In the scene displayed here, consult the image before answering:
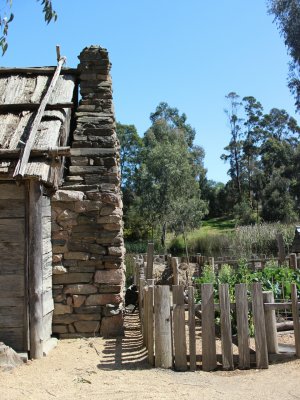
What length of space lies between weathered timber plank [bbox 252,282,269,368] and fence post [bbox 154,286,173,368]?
992 mm

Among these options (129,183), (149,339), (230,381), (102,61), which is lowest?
(230,381)

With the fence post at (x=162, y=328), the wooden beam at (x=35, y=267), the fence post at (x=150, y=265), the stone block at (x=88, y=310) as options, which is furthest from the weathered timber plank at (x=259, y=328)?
the fence post at (x=150, y=265)

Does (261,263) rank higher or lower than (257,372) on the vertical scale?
higher

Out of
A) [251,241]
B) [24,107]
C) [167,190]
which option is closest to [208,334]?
[24,107]

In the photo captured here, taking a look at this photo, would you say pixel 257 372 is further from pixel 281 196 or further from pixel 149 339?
pixel 281 196

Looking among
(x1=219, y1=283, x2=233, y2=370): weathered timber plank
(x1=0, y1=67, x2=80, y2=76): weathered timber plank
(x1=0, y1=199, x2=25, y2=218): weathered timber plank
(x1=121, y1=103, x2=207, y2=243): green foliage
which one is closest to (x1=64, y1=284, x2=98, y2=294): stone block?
(x1=0, y1=199, x2=25, y2=218): weathered timber plank

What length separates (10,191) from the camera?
618 centimetres

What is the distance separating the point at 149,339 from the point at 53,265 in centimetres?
230

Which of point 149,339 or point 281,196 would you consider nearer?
→ point 149,339

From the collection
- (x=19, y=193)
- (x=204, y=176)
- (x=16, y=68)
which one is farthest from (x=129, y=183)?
(x=19, y=193)

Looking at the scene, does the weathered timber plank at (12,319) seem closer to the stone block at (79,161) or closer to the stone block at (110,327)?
the stone block at (110,327)

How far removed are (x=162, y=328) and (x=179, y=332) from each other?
8.0 inches

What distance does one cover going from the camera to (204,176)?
4997 centimetres

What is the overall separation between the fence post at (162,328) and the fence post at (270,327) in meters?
1.15
